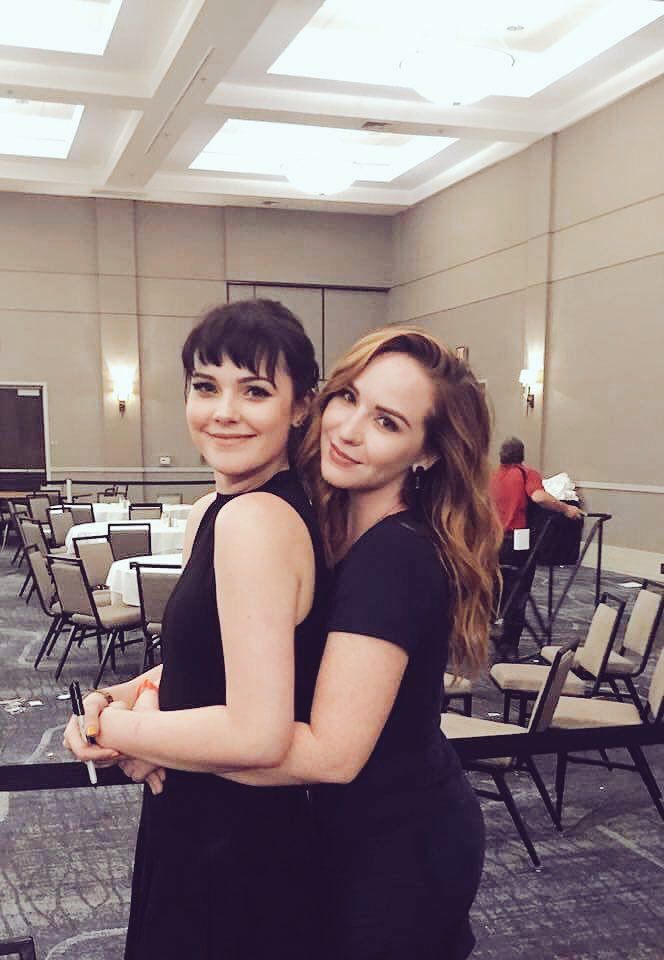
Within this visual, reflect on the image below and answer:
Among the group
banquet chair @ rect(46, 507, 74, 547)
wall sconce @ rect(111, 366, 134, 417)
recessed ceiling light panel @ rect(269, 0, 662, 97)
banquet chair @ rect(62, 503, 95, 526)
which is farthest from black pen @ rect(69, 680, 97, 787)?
wall sconce @ rect(111, 366, 134, 417)

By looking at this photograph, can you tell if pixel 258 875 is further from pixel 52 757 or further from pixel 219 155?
pixel 219 155

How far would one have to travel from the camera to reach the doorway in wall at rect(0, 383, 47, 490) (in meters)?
12.7

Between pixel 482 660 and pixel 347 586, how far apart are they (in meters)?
0.32

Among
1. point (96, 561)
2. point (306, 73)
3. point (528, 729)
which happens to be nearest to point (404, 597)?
point (528, 729)

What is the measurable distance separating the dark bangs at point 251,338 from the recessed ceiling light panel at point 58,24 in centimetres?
719

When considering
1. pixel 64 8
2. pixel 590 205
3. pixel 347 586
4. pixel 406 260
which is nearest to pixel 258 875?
pixel 347 586

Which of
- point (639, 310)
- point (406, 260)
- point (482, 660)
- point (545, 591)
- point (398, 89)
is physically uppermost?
point (398, 89)

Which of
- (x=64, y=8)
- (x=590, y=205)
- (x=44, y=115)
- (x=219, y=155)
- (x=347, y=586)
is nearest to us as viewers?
(x=347, y=586)

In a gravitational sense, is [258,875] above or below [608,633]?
above

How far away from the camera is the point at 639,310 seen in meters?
8.73

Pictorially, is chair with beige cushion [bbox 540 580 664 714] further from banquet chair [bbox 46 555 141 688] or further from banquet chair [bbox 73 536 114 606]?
banquet chair [bbox 73 536 114 606]

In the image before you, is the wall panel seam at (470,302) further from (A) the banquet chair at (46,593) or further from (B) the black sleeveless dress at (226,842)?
(B) the black sleeveless dress at (226,842)

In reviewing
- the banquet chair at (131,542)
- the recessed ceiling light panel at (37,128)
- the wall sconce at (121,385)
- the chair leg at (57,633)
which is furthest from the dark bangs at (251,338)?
the wall sconce at (121,385)

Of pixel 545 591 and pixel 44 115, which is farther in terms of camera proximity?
pixel 44 115
